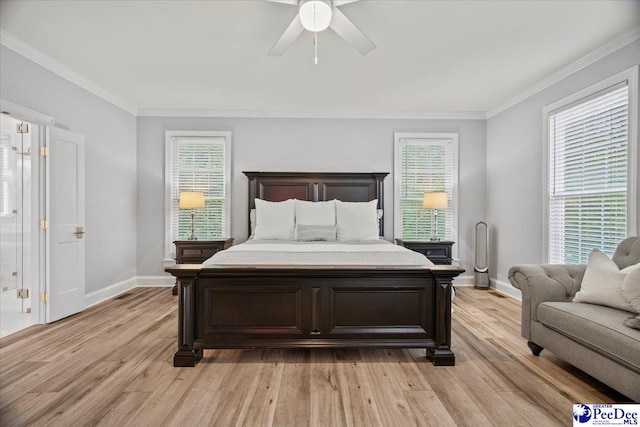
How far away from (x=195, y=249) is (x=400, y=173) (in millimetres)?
3356

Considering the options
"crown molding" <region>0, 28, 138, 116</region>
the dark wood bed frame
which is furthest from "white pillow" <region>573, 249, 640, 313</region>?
"crown molding" <region>0, 28, 138, 116</region>

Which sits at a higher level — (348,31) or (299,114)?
(299,114)

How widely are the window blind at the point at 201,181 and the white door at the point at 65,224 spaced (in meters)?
1.49

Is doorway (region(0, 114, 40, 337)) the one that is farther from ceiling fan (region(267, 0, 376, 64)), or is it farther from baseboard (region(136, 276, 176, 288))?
ceiling fan (region(267, 0, 376, 64))

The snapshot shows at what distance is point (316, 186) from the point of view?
529 cm

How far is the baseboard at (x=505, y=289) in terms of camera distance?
471 cm

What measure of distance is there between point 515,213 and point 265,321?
3.88m

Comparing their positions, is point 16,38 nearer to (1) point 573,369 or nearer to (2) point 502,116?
(1) point 573,369

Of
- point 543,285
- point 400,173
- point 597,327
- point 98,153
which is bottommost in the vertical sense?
point 597,327

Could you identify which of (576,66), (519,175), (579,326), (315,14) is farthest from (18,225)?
(576,66)

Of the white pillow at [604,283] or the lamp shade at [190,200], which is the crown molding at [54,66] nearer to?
the lamp shade at [190,200]

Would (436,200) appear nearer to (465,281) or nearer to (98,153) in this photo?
(465,281)

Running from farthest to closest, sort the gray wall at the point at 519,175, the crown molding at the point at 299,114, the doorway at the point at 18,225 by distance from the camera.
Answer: the crown molding at the point at 299,114
the gray wall at the point at 519,175
the doorway at the point at 18,225

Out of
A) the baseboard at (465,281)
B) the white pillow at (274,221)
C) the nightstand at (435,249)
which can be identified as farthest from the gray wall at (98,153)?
the baseboard at (465,281)
